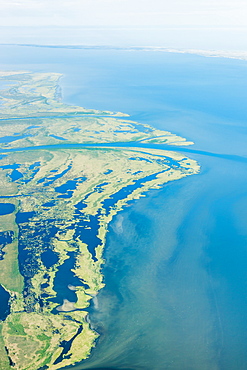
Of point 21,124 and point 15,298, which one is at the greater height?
point 21,124

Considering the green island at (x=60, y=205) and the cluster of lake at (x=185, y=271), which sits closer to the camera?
the cluster of lake at (x=185, y=271)

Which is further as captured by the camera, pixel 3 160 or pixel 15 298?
pixel 3 160

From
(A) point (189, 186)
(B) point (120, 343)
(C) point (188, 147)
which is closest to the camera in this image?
(B) point (120, 343)

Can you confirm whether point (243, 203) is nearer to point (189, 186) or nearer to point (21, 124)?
point (189, 186)

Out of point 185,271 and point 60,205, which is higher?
point 60,205

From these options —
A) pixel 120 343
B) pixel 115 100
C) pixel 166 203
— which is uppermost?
pixel 115 100

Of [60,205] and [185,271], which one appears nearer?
[185,271]

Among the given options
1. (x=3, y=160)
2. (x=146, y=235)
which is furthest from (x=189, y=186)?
(x=3, y=160)

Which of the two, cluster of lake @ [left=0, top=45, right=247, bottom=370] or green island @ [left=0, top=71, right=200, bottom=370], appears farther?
green island @ [left=0, top=71, right=200, bottom=370]
